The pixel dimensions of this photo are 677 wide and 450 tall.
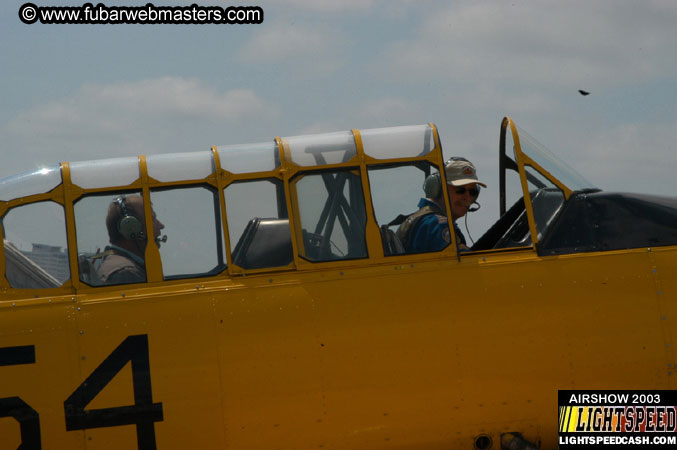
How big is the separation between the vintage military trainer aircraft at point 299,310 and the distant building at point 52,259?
0.06 feet

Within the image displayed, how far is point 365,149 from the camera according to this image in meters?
6.17

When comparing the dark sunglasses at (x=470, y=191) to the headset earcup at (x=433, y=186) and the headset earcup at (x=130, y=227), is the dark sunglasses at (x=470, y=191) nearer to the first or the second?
the headset earcup at (x=433, y=186)

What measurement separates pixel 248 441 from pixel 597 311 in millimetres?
2887

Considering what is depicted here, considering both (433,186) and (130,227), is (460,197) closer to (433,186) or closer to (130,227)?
(433,186)

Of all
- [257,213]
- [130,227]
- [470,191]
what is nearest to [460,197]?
[470,191]

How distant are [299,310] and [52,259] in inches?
80.8

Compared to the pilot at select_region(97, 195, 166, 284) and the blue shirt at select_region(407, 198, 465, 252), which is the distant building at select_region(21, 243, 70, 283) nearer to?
the pilot at select_region(97, 195, 166, 284)

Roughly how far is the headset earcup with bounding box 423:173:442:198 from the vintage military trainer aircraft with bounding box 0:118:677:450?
6 cm

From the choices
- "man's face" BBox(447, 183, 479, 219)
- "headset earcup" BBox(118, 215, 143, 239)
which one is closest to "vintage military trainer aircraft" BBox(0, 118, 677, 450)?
"headset earcup" BBox(118, 215, 143, 239)

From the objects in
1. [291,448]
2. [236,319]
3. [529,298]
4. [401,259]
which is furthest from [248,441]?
[529,298]

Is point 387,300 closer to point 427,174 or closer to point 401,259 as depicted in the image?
point 401,259

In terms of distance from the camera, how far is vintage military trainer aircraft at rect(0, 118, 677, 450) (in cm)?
558

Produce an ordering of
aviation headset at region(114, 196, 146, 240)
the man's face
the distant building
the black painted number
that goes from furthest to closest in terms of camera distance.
→ the man's face, aviation headset at region(114, 196, 146, 240), the distant building, the black painted number

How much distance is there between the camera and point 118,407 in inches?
219
